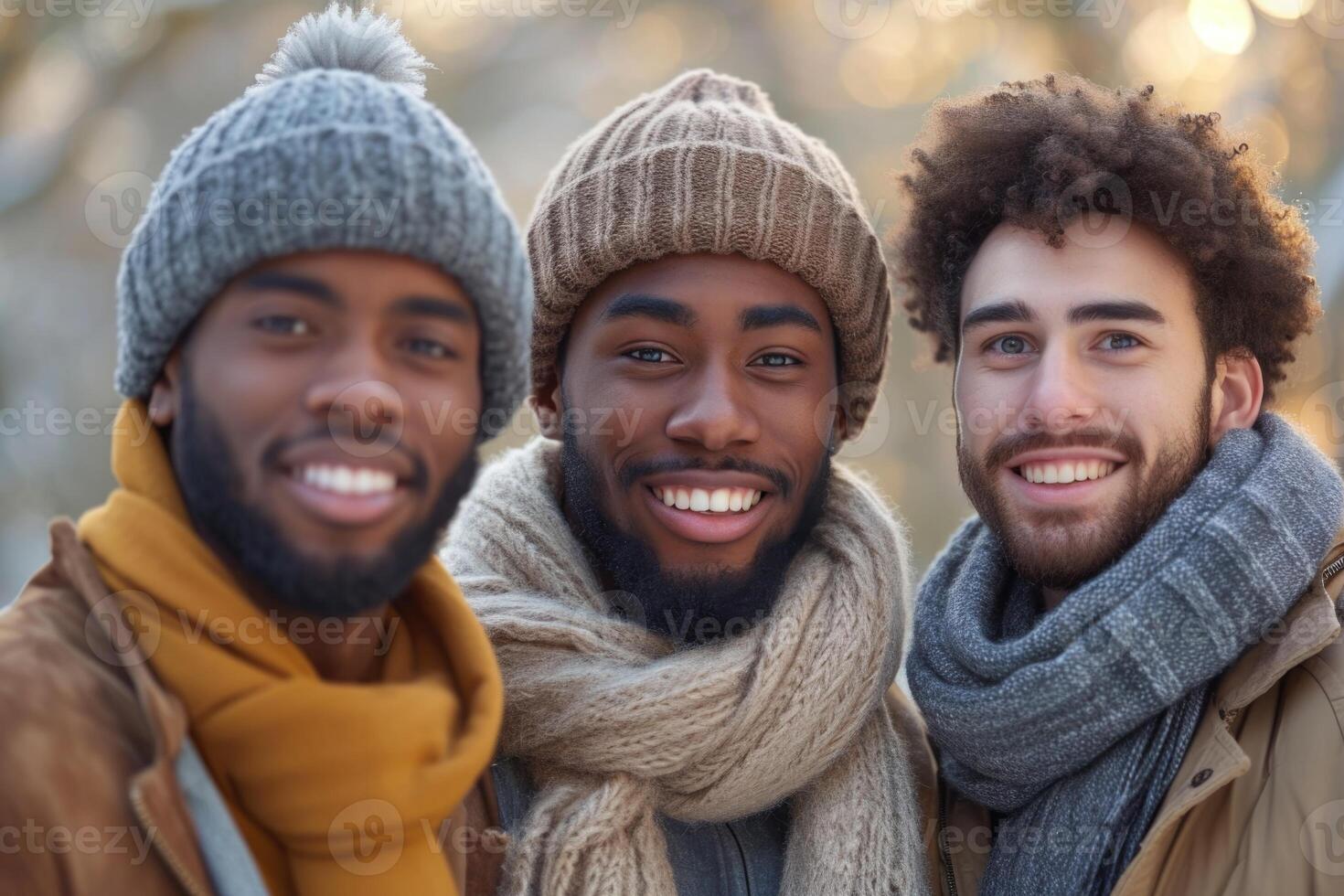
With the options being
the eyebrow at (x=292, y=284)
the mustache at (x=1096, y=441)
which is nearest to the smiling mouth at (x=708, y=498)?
the mustache at (x=1096, y=441)

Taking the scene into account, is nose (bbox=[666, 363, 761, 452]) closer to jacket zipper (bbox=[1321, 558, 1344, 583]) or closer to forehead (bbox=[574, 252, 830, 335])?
forehead (bbox=[574, 252, 830, 335])

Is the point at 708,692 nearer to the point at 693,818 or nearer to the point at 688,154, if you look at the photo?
the point at 693,818

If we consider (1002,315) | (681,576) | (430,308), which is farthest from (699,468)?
(430,308)

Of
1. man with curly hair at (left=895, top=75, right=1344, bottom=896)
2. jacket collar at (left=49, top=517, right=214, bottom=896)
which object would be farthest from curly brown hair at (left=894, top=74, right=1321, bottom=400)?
jacket collar at (left=49, top=517, right=214, bottom=896)

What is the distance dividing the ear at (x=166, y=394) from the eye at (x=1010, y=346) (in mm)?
1641

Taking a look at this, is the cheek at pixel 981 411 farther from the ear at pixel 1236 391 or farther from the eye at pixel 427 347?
the eye at pixel 427 347

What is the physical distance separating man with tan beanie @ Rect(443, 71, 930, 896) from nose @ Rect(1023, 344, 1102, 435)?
43 cm

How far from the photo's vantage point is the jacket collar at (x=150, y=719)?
162 cm

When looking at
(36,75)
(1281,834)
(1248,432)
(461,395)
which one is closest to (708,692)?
(461,395)

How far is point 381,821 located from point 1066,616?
1333 millimetres

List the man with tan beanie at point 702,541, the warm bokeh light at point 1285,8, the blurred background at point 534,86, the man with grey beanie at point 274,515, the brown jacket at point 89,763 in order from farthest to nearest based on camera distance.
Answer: the warm bokeh light at point 1285,8
the blurred background at point 534,86
the man with tan beanie at point 702,541
the man with grey beanie at point 274,515
the brown jacket at point 89,763

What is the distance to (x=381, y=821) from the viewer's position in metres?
1.80

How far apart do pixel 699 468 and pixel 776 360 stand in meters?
0.29

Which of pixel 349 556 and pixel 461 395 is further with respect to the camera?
pixel 461 395
